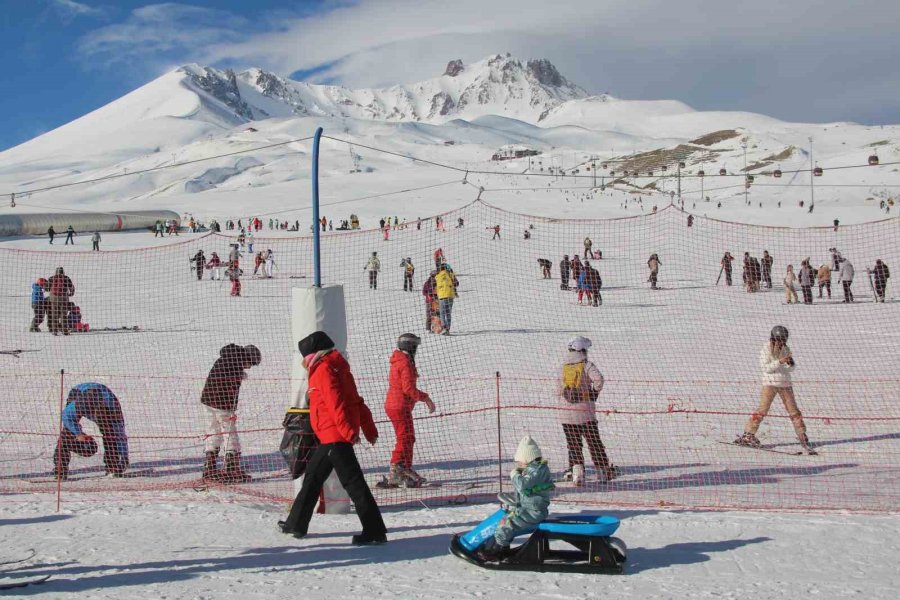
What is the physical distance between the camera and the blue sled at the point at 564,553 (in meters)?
4.73

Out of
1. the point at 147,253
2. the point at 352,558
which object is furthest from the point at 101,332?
the point at 147,253

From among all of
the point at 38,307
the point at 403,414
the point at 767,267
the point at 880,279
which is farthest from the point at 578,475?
Answer: the point at 767,267

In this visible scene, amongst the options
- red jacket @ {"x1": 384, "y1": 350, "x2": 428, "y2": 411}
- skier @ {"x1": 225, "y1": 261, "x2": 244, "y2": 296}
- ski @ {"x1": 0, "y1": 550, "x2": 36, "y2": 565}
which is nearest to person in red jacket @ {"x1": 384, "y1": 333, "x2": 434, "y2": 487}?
red jacket @ {"x1": 384, "y1": 350, "x2": 428, "y2": 411}

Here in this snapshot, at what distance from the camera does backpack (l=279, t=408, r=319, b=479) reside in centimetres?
593

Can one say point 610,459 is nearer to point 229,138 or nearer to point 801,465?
point 801,465

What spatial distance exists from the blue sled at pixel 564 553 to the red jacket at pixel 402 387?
2.17 m

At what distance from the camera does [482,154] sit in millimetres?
177625

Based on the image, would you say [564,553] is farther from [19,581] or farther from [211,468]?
[211,468]

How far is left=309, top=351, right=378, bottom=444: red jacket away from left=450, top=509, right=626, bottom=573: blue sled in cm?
102

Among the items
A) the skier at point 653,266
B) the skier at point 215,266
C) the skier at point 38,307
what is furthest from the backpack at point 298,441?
the skier at point 215,266

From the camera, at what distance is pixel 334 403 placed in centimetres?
524

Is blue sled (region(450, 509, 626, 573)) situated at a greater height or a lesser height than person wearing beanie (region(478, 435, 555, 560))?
lesser

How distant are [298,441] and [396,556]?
1.27m

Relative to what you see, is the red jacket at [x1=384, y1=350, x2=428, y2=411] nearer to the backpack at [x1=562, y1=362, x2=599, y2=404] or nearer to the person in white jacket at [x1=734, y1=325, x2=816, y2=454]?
the backpack at [x1=562, y1=362, x2=599, y2=404]
